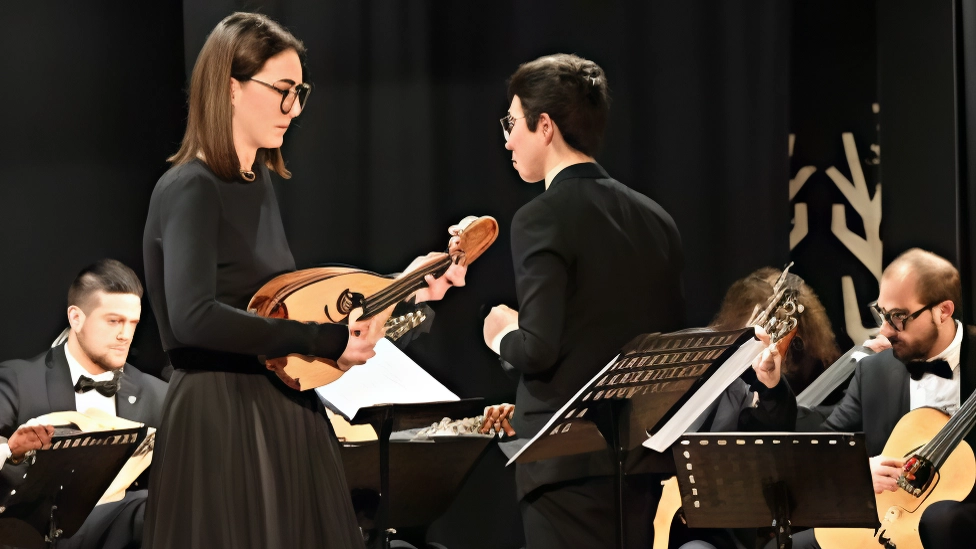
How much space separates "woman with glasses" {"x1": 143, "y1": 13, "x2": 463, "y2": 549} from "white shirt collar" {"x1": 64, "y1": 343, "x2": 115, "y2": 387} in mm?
2789

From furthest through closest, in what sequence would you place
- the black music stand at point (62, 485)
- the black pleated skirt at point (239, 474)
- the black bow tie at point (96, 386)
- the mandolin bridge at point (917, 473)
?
the black bow tie at point (96, 386) → the black music stand at point (62, 485) → the mandolin bridge at point (917, 473) → the black pleated skirt at point (239, 474)

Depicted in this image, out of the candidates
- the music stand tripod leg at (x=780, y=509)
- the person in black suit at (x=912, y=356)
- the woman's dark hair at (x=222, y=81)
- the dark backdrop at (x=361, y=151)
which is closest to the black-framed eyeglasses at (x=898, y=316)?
the person in black suit at (x=912, y=356)

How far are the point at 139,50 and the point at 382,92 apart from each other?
1.35 meters

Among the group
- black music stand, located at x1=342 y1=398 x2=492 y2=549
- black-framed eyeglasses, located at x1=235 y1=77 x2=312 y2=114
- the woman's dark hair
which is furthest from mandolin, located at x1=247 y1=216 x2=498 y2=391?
black music stand, located at x1=342 y1=398 x2=492 y2=549

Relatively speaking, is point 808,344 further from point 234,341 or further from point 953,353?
point 234,341

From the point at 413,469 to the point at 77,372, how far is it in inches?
71.4

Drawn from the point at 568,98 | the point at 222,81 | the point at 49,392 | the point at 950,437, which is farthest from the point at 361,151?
the point at 950,437

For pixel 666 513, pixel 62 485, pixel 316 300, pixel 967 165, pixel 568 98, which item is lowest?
pixel 666 513

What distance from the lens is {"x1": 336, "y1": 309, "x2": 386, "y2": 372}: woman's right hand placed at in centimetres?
246

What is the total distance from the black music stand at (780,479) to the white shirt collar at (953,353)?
131 cm

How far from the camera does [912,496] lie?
3.89m

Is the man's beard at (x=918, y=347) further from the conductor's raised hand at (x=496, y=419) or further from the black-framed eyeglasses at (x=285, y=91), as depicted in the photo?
the black-framed eyeglasses at (x=285, y=91)

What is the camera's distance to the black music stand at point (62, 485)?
371cm

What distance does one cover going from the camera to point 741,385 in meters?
4.25
